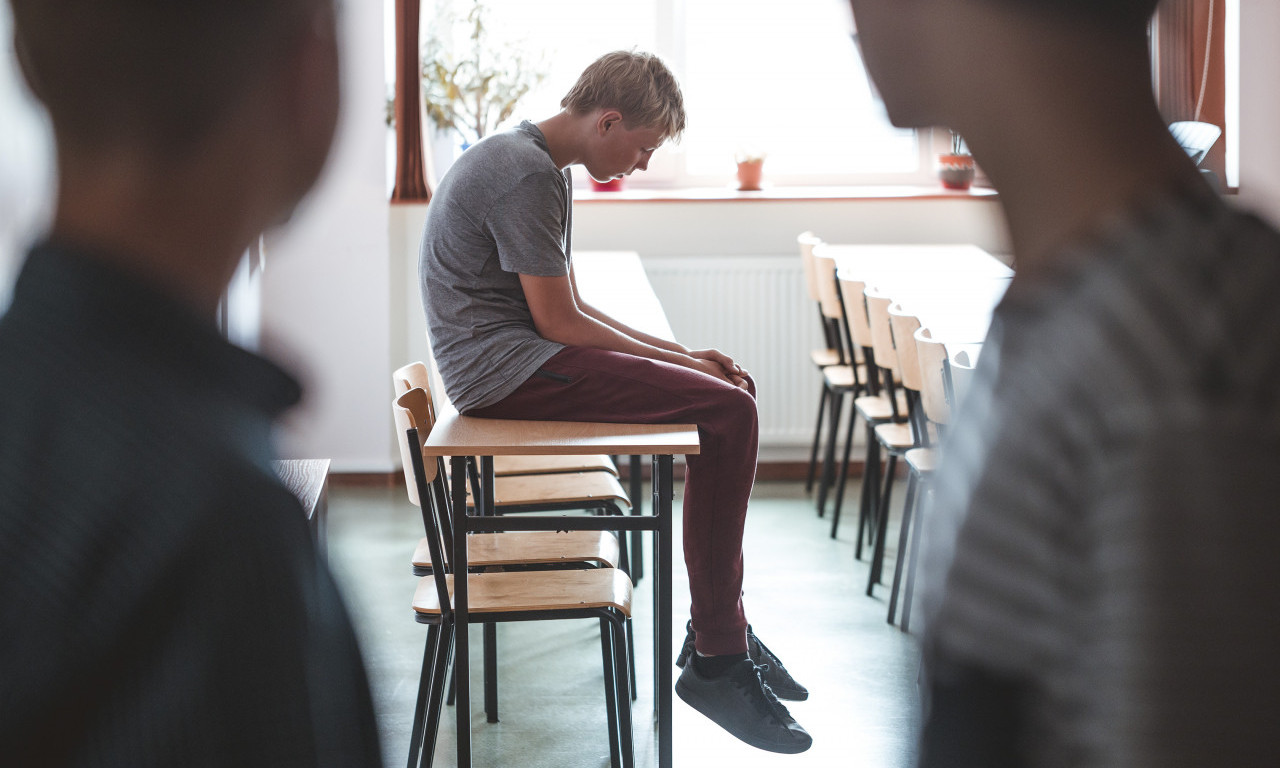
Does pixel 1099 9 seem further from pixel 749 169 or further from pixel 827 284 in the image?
pixel 749 169

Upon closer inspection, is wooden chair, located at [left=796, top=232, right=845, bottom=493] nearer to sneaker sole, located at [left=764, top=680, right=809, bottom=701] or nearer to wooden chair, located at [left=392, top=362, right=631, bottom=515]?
wooden chair, located at [left=392, top=362, right=631, bottom=515]

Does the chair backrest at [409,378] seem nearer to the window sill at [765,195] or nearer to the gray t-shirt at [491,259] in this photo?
the gray t-shirt at [491,259]

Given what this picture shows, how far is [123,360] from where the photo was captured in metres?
0.38

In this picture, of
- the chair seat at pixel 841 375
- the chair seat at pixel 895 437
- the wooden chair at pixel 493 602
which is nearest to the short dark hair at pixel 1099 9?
the wooden chair at pixel 493 602

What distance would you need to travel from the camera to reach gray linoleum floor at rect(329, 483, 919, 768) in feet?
8.50

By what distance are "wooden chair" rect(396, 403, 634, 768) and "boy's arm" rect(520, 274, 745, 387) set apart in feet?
1.30

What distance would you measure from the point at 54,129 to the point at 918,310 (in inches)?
126

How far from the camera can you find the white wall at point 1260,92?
468 cm

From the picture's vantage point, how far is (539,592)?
88.8 inches

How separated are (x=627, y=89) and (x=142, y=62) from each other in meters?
2.19

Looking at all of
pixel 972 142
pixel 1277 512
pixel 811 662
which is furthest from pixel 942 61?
pixel 811 662

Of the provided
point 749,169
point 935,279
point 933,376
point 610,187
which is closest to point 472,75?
point 610,187

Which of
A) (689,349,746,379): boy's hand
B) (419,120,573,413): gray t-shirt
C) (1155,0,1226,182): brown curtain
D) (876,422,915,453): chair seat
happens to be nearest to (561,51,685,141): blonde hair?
(419,120,573,413): gray t-shirt

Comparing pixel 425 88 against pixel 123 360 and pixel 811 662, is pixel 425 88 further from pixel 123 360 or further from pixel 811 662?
pixel 123 360
